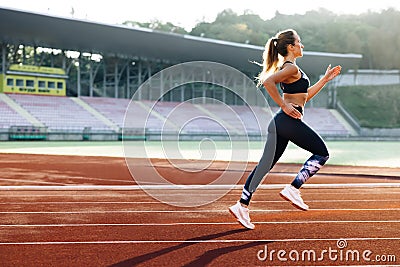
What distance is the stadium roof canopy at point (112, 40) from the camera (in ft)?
138

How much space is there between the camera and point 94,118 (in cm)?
4481

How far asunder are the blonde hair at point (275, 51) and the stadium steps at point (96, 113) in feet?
127

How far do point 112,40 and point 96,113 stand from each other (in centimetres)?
719

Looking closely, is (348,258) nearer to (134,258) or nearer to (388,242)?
(388,242)

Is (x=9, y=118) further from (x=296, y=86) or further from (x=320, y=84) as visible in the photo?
(x=296, y=86)

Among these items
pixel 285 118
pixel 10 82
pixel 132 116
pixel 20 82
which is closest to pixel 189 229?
pixel 285 118

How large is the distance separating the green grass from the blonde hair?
200ft

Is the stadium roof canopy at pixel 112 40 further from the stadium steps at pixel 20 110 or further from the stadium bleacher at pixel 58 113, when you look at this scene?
the stadium steps at pixel 20 110

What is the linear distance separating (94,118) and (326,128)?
26.8 metres

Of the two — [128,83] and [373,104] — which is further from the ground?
[128,83]

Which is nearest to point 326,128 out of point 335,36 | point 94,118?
point 94,118

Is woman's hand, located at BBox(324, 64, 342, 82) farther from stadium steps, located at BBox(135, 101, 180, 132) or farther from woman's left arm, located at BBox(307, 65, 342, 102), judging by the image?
stadium steps, located at BBox(135, 101, 180, 132)

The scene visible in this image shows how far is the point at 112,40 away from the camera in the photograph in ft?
159
